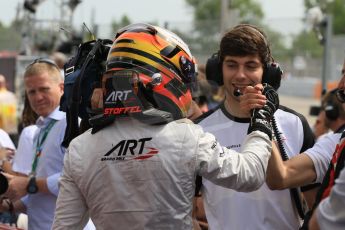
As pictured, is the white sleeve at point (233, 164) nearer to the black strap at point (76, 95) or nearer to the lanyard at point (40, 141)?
the black strap at point (76, 95)

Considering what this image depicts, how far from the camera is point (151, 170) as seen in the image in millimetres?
2447

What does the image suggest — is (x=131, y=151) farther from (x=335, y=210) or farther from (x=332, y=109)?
(x=332, y=109)

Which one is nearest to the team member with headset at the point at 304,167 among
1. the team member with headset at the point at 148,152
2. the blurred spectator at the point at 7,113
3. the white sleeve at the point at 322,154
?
the white sleeve at the point at 322,154

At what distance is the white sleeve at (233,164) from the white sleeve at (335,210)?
519mm

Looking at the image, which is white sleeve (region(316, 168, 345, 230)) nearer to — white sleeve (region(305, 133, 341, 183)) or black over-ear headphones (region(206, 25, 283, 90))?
white sleeve (region(305, 133, 341, 183))

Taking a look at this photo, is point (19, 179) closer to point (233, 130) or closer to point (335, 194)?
point (233, 130)

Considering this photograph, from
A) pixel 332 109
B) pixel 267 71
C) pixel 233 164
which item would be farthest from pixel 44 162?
pixel 332 109

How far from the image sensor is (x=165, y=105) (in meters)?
2.51

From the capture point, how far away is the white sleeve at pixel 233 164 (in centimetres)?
243

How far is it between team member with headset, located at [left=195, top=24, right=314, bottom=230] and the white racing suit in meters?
0.58

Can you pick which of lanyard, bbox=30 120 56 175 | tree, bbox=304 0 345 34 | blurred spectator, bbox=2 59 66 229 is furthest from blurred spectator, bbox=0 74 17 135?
tree, bbox=304 0 345 34

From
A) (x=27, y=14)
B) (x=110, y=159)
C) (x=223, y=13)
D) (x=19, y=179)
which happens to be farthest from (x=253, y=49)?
(x=27, y=14)

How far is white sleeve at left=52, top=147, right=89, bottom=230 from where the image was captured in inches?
101

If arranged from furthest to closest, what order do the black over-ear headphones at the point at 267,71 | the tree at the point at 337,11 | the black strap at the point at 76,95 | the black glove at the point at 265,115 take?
the tree at the point at 337,11 < the black over-ear headphones at the point at 267,71 < the black strap at the point at 76,95 < the black glove at the point at 265,115
